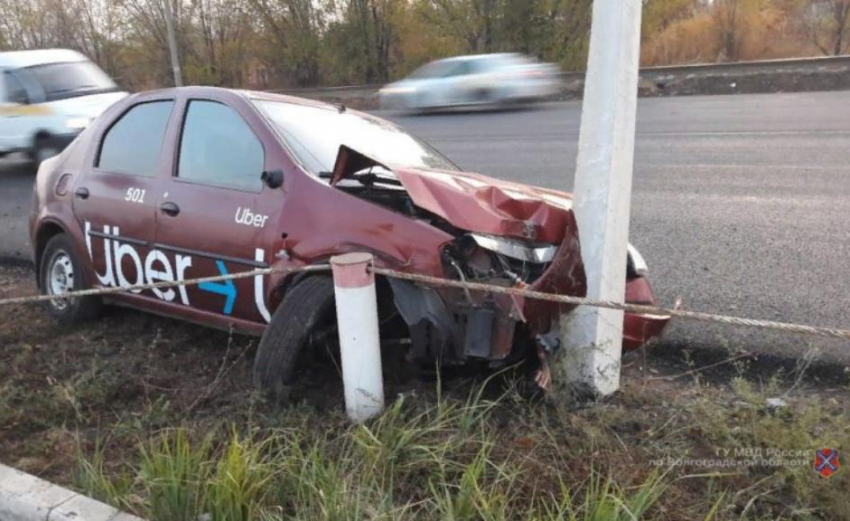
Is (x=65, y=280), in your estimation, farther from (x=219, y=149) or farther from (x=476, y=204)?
(x=476, y=204)

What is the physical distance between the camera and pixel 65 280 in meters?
5.03

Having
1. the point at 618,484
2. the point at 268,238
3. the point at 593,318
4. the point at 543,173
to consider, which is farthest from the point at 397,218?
the point at 543,173

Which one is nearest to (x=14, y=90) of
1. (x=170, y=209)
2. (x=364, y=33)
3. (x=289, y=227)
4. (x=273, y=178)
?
(x=170, y=209)

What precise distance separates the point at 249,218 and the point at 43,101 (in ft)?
32.6

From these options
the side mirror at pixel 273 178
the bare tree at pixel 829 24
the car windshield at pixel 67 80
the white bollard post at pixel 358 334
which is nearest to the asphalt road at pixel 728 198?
the car windshield at pixel 67 80

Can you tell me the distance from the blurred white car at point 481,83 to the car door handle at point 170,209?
1606cm

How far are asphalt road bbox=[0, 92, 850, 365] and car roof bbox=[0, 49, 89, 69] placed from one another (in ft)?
6.51

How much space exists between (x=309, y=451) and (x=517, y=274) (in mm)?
1205

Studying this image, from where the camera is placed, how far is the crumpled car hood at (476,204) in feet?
10.7

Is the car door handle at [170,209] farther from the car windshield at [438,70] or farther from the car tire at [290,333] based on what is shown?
the car windshield at [438,70]

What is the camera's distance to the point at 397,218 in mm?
3342

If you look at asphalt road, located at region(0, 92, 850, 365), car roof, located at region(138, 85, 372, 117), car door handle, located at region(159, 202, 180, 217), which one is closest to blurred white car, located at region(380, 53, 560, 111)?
asphalt road, located at region(0, 92, 850, 365)

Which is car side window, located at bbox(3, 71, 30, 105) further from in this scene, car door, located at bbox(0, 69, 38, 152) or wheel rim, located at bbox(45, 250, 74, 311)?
wheel rim, located at bbox(45, 250, 74, 311)

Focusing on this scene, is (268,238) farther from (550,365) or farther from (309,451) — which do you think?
(550,365)
